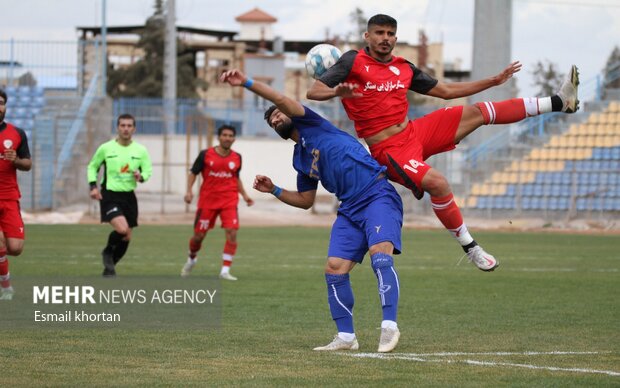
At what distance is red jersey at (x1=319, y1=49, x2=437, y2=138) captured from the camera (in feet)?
30.7

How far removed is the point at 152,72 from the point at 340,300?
54.4 metres

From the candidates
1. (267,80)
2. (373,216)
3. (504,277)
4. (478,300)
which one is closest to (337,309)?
(373,216)

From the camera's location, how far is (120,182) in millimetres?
15953

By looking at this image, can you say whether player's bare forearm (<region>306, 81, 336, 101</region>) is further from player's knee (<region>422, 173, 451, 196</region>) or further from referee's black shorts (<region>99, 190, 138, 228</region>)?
referee's black shorts (<region>99, 190, 138, 228</region>)

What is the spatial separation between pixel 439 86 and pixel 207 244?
609 inches

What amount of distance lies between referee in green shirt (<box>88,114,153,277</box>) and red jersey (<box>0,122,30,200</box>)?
286 cm

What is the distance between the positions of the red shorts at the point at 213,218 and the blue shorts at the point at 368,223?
8097mm

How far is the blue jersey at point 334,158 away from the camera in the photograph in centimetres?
907

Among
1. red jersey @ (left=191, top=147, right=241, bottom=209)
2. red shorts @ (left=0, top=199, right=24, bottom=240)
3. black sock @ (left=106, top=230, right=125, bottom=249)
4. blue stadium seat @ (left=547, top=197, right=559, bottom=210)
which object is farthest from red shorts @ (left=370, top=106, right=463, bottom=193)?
blue stadium seat @ (left=547, top=197, right=559, bottom=210)

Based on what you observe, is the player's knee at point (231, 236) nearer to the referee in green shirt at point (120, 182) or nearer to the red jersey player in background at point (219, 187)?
the red jersey player in background at point (219, 187)

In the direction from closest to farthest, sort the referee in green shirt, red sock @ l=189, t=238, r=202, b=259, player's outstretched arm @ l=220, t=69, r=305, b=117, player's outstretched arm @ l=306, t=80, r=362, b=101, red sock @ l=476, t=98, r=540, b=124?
player's outstretched arm @ l=220, t=69, r=305, b=117 → player's outstretched arm @ l=306, t=80, r=362, b=101 → red sock @ l=476, t=98, r=540, b=124 → the referee in green shirt → red sock @ l=189, t=238, r=202, b=259

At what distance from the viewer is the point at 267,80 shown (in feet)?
225

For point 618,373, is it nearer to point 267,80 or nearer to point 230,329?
point 230,329

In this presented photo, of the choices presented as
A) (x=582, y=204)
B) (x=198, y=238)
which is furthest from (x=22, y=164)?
(x=582, y=204)
